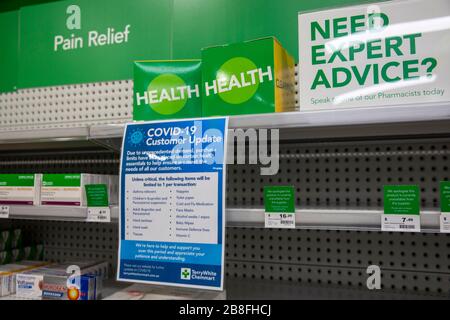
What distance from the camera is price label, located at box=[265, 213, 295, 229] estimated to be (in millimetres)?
1145

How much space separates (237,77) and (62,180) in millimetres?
808

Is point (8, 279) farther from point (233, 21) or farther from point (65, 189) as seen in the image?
point (233, 21)

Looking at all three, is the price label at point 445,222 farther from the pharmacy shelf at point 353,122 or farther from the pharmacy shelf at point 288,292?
the pharmacy shelf at point 288,292

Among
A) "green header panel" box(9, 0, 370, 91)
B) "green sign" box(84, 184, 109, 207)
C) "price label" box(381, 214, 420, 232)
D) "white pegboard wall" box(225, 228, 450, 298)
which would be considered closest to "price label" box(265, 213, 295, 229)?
"price label" box(381, 214, 420, 232)

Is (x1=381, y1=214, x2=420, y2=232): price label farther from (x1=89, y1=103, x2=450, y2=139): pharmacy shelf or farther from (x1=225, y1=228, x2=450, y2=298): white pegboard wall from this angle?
(x1=225, y1=228, x2=450, y2=298): white pegboard wall

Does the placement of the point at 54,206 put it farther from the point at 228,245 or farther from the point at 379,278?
the point at 379,278

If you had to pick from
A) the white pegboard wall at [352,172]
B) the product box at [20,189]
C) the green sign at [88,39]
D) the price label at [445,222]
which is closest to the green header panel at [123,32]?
the green sign at [88,39]

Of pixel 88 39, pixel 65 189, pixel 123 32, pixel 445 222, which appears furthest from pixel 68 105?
pixel 445 222

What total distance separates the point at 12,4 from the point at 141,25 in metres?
0.90

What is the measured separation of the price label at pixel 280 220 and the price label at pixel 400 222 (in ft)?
0.86

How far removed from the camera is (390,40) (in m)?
1.11

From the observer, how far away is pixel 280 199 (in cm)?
117

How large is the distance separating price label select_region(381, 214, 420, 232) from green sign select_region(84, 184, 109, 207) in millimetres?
947

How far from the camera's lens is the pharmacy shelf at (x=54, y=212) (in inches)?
54.7
